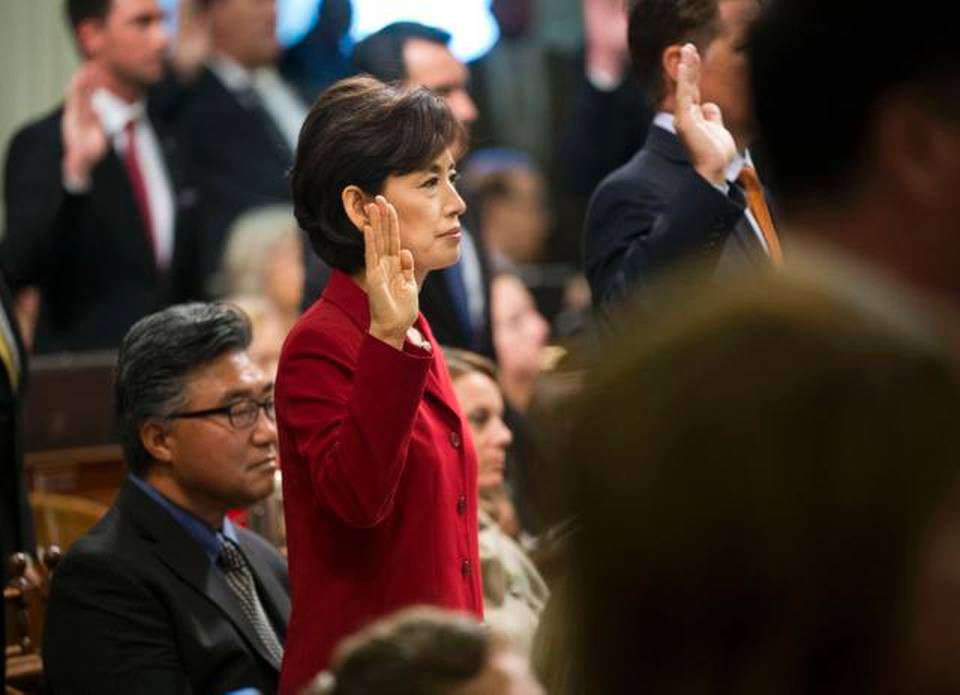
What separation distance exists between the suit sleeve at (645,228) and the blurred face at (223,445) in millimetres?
645

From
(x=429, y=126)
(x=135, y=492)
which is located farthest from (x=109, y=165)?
(x=429, y=126)

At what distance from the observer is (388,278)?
2564mm

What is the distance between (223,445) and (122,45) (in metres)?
3.85

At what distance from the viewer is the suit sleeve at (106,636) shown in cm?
293

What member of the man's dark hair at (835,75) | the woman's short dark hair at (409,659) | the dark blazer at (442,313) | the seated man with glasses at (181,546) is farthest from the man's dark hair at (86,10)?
the man's dark hair at (835,75)

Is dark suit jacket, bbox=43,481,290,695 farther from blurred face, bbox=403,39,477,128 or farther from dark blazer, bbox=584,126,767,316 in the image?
blurred face, bbox=403,39,477,128

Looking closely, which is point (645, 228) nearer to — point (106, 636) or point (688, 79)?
point (688, 79)

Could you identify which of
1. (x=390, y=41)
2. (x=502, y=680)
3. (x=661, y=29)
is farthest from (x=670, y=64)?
(x=390, y=41)

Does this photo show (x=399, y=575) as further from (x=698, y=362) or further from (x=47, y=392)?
(x=47, y=392)

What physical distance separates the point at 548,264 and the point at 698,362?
8.12 m

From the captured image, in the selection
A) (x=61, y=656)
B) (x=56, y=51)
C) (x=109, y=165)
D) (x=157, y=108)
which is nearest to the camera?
(x=61, y=656)

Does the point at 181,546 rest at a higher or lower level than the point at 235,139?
lower

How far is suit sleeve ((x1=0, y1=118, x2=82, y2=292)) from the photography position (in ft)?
20.8

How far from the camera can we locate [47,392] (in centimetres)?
599
